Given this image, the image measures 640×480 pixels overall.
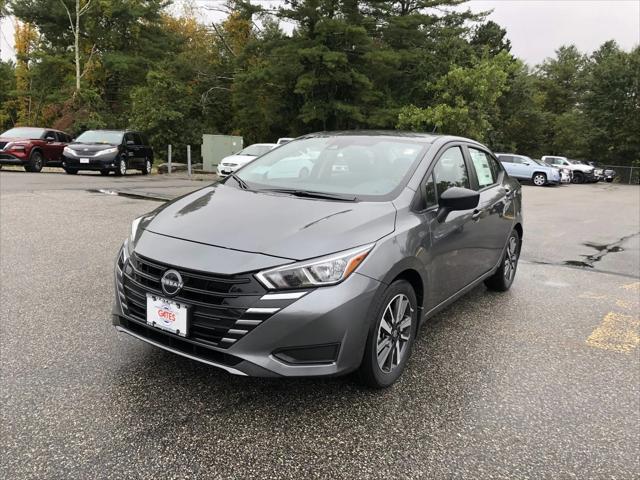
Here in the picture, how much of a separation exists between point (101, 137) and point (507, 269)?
15.8 meters

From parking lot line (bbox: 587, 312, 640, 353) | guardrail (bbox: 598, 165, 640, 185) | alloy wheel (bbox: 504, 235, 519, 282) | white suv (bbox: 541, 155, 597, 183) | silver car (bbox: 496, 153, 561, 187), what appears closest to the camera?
parking lot line (bbox: 587, 312, 640, 353)

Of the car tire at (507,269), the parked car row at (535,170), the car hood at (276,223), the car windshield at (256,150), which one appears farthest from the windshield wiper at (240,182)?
the parked car row at (535,170)

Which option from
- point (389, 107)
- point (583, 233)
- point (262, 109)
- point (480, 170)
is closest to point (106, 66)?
point (262, 109)

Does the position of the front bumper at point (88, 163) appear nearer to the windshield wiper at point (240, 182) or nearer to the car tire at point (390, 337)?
the windshield wiper at point (240, 182)

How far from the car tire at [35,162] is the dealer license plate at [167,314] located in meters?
17.1

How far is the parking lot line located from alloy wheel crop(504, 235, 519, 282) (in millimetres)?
980

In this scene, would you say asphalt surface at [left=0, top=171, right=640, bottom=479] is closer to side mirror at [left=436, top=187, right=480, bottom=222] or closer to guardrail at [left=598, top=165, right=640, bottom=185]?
side mirror at [left=436, top=187, right=480, bottom=222]

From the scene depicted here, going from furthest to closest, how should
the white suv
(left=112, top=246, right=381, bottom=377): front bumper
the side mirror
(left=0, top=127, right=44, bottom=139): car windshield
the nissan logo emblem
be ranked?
the white suv < (left=0, top=127, right=44, bottom=139): car windshield < the side mirror < the nissan logo emblem < (left=112, top=246, right=381, bottom=377): front bumper

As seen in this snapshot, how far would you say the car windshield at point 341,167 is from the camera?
3.48 m

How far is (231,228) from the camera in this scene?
9.32ft

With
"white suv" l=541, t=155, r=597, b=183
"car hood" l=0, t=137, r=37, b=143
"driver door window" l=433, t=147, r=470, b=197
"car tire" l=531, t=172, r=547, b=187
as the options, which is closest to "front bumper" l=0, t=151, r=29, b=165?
"car hood" l=0, t=137, r=37, b=143

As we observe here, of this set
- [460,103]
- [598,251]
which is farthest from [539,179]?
[598,251]

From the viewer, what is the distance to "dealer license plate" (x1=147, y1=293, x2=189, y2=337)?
2.59m

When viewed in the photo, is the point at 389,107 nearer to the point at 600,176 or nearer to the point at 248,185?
the point at 600,176
